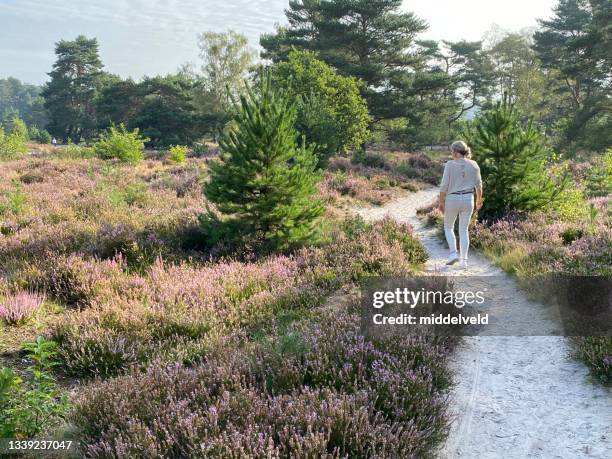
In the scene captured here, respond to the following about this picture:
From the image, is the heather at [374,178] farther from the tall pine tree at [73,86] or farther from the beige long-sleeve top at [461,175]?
the tall pine tree at [73,86]

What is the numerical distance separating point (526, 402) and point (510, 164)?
7.43 metres

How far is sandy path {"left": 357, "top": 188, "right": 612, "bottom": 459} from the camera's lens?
3.62m

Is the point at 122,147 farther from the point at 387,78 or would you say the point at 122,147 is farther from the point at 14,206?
the point at 387,78

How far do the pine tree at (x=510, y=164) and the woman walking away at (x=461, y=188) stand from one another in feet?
9.30

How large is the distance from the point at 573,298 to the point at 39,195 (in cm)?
1469

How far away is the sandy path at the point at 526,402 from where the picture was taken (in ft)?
11.9

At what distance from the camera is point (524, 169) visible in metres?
10.4

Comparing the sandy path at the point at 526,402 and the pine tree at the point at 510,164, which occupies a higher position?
the pine tree at the point at 510,164

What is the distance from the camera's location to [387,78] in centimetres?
3506

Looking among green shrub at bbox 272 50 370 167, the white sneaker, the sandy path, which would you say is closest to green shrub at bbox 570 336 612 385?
the sandy path

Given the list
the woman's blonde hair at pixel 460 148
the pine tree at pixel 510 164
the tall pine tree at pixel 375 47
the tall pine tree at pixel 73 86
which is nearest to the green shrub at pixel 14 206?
the woman's blonde hair at pixel 460 148

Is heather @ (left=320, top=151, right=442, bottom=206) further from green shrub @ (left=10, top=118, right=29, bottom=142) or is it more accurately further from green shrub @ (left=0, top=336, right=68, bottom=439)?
green shrub @ (left=10, top=118, right=29, bottom=142)

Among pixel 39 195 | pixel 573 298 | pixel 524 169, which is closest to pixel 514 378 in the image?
pixel 573 298

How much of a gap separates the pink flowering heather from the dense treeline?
10096 mm
